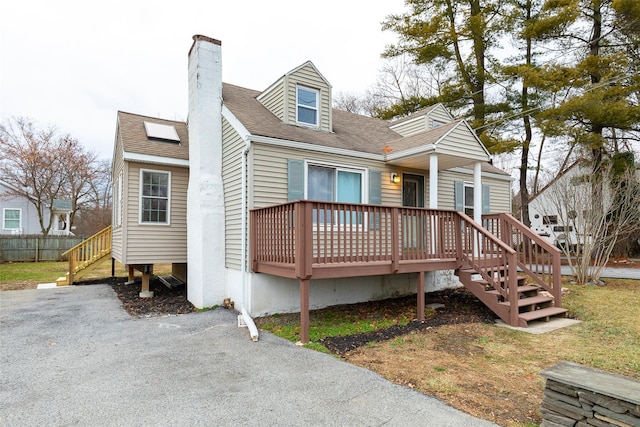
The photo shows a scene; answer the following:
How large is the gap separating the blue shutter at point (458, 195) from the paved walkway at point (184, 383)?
707 centimetres

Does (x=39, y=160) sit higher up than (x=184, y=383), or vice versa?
(x=39, y=160)

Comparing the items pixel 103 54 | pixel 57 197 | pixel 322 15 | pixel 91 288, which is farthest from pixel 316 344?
pixel 57 197

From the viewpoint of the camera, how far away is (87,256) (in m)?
11.9

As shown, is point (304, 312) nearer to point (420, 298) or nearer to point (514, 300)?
point (420, 298)

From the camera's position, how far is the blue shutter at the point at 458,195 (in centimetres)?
1049

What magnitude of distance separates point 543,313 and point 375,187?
4.27m

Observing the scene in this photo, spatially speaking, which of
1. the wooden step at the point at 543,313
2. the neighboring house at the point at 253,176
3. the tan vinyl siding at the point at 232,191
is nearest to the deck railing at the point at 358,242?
the neighboring house at the point at 253,176

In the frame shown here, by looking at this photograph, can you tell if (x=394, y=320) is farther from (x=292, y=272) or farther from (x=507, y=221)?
(x=507, y=221)

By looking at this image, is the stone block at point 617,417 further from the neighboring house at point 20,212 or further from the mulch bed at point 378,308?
the neighboring house at point 20,212

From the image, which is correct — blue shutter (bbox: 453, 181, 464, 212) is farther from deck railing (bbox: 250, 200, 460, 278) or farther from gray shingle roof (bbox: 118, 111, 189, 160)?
gray shingle roof (bbox: 118, 111, 189, 160)

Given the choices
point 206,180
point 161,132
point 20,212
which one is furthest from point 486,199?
point 20,212

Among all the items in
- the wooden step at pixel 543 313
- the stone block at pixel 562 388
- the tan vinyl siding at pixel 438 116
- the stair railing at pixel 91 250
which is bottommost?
the wooden step at pixel 543 313

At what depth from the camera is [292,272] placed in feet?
19.0

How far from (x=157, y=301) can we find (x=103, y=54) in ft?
44.8
